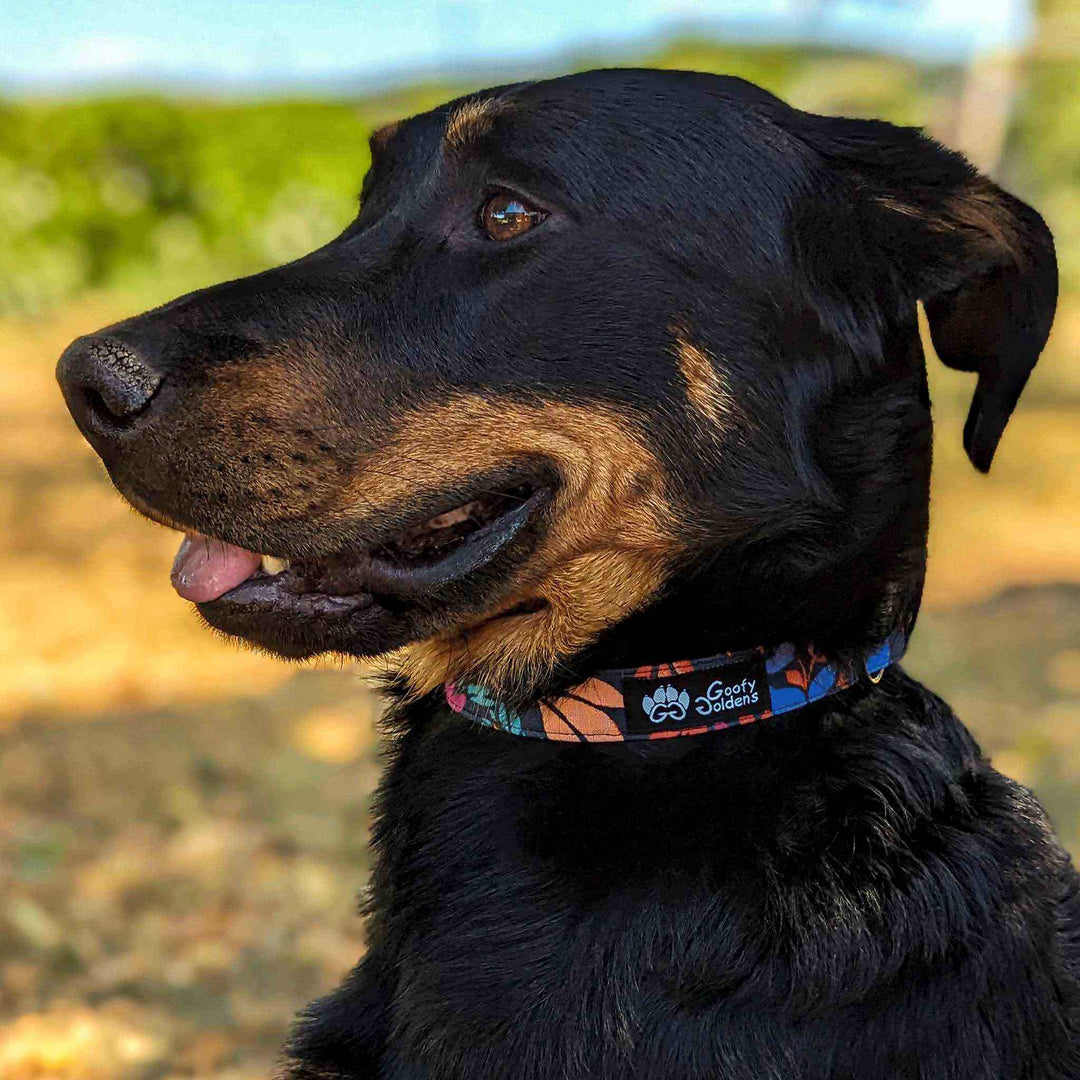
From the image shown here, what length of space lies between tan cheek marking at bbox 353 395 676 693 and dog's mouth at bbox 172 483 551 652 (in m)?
0.07

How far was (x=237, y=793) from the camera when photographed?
5.59 metres

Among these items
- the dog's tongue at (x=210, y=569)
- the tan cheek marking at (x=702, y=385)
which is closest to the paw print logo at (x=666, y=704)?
the tan cheek marking at (x=702, y=385)

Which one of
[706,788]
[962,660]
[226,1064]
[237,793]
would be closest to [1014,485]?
[962,660]

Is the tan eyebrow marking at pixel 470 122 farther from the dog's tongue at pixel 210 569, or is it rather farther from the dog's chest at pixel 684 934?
the dog's chest at pixel 684 934

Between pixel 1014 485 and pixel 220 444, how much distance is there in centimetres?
935

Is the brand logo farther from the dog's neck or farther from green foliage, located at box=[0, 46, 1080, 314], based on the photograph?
green foliage, located at box=[0, 46, 1080, 314]

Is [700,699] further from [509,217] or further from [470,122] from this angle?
[470,122]

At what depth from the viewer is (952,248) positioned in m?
2.66

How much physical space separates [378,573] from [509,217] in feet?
2.33

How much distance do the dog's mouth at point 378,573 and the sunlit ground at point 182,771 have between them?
81 centimetres

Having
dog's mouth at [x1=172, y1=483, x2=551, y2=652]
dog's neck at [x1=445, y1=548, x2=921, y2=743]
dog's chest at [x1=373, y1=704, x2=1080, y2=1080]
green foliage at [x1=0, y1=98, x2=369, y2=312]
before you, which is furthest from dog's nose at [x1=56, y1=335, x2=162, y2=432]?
green foliage at [x1=0, y1=98, x2=369, y2=312]

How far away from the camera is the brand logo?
248 cm

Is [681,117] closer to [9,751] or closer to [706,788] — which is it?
[706,788]

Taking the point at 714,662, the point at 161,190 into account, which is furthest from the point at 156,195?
the point at 714,662
